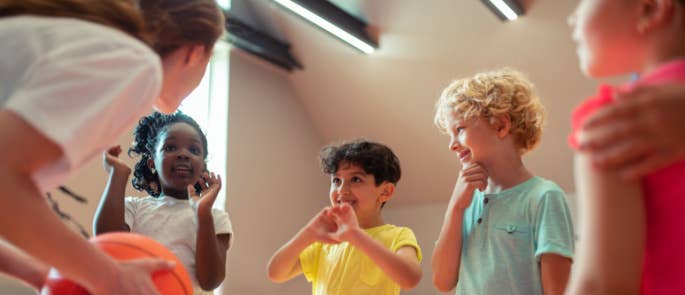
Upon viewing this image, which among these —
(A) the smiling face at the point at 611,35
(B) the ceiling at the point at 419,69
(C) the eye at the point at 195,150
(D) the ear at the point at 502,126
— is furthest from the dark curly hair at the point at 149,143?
(B) the ceiling at the point at 419,69

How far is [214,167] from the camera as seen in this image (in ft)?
18.9

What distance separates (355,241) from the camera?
7.35 feet

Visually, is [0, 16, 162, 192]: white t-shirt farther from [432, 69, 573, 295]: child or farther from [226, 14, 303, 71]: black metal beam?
[226, 14, 303, 71]: black metal beam

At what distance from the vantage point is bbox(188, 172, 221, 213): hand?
256cm

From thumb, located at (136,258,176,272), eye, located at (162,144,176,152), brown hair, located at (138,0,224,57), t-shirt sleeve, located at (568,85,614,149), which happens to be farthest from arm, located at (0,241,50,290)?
eye, located at (162,144,176,152)

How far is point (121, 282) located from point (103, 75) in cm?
38

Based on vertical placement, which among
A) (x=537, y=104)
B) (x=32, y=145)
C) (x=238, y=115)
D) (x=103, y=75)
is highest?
(x=238, y=115)

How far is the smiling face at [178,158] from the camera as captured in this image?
274 centimetres

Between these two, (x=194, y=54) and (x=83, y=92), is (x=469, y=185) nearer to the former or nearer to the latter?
(x=194, y=54)

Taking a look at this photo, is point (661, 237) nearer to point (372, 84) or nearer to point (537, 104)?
point (537, 104)

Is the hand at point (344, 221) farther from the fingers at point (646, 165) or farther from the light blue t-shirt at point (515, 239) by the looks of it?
the fingers at point (646, 165)

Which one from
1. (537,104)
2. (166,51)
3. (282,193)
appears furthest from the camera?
(282,193)

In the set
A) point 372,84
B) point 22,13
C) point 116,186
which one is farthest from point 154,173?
point 372,84

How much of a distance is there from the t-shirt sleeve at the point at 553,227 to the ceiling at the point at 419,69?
117 inches
